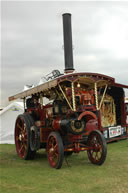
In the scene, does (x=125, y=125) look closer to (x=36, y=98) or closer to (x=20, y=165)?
(x=36, y=98)

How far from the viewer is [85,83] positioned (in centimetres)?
562

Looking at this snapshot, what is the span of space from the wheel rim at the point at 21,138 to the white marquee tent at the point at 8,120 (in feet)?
10.9

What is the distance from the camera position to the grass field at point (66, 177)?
3.54 meters

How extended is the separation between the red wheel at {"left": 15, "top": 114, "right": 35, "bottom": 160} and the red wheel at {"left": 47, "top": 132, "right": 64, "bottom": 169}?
898 millimetres

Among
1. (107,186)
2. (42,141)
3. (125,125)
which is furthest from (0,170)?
(125,125)

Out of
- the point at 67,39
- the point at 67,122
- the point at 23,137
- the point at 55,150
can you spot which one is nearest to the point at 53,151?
the point at 55,150

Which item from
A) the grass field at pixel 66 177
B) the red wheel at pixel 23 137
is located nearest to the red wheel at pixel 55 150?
the grass field at pixel 66 177

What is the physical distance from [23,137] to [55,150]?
157cm

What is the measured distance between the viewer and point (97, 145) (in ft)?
15.9

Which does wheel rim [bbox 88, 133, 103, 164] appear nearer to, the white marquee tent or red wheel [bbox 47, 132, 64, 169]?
red wheel [bbox 47, 132, 64, 169]

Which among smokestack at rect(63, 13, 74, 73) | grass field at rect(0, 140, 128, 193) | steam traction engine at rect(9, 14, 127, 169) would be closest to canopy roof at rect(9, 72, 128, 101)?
steam traction engine at rect(9, 14, 127, 169)

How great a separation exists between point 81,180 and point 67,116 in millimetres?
1460

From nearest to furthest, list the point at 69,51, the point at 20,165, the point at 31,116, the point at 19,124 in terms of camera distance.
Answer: the point at 20,165, the point at 31,116, the point at 19,124, the point at 69,51

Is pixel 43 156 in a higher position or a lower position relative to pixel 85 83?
lower
